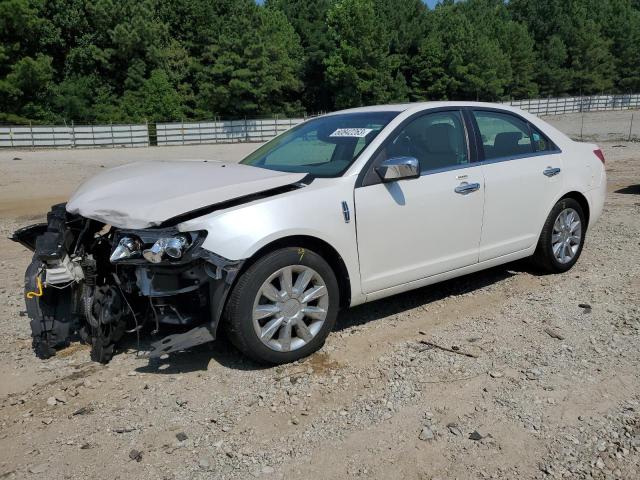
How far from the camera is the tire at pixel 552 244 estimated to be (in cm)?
553

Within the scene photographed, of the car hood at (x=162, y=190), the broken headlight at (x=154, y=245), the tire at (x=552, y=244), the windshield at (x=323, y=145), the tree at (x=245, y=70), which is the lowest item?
the tire at (x=552, y=244)

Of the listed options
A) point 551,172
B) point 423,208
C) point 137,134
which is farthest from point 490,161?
point 137,134

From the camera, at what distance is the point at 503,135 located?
5.25m

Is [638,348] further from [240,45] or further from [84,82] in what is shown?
[84,82]

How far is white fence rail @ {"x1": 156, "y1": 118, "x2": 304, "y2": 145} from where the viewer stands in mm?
41250

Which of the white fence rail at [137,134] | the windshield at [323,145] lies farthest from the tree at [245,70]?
the windshield at [323,145]

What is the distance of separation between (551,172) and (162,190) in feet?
11.4

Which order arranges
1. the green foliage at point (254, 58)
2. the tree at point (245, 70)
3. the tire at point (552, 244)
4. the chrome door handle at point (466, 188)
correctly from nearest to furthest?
the chrome door handle at point (466, 188) → the tire at point (552, 244) → the green foliage at point (254, 58) → the tree at point (245, 70)

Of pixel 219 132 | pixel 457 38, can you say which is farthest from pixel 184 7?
pixel 457 38

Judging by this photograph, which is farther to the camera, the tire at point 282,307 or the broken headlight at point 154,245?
the tire at point 282,307

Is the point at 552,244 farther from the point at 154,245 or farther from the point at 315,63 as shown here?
the point at 315,63

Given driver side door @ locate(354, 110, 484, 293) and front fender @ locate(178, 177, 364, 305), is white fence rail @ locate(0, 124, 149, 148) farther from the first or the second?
front fender @ locate(178, 177, 364, 305)

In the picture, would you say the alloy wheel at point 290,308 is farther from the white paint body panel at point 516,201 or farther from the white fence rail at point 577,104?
the white fence rail at point 577,104

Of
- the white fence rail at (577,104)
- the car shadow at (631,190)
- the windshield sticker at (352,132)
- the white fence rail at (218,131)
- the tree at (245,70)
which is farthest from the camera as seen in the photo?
the white fence rail at (577,104)
